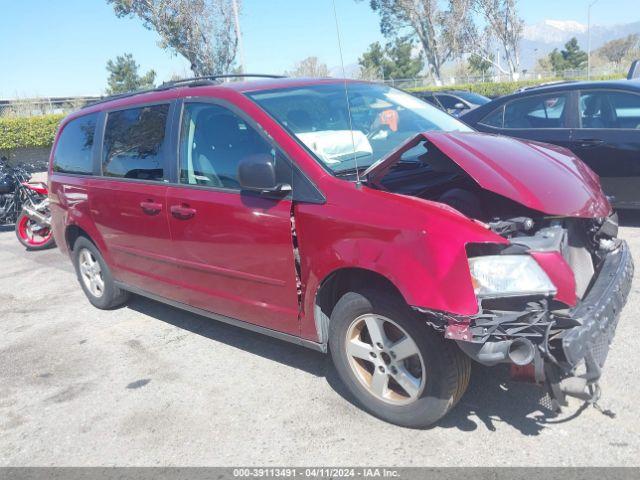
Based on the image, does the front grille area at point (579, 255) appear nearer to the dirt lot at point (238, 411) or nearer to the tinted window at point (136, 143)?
the dirt lot at point (238, 411)

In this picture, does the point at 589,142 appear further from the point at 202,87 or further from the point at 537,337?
the point at 537,337

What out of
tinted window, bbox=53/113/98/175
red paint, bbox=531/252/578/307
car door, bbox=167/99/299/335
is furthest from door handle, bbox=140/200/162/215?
red paint, bbox=531/252/578/307

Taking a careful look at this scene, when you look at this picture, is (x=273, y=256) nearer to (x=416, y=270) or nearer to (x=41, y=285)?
(x=416, y=270)

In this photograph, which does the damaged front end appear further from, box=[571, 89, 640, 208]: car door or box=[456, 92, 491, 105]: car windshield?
box=[456, 92, 491, 105]: car windshield

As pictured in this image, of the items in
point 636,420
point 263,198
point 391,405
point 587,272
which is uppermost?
point 263,198

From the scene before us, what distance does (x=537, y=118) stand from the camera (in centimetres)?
691

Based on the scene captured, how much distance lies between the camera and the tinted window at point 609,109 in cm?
628

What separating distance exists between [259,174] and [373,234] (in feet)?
2.52

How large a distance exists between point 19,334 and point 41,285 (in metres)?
1.72

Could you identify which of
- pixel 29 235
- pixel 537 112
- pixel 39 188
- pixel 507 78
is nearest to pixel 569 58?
pixel 507 78

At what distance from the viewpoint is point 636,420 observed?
3.01m

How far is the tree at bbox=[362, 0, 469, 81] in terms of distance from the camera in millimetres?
39062

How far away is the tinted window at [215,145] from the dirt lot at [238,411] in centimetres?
133

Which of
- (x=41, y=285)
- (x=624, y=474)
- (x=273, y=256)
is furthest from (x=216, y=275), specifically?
(x=41, y=285)
